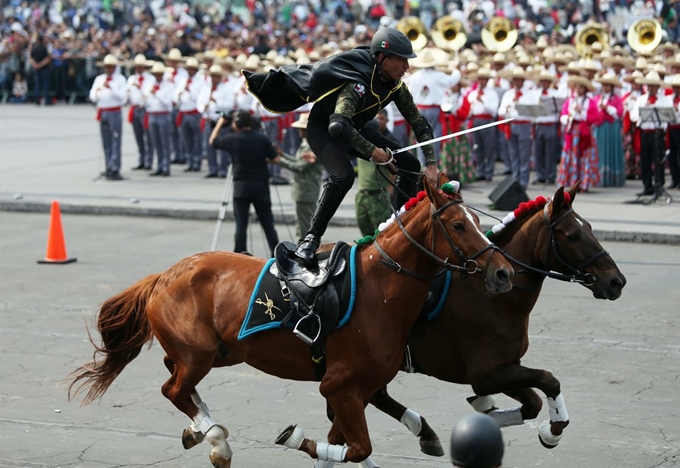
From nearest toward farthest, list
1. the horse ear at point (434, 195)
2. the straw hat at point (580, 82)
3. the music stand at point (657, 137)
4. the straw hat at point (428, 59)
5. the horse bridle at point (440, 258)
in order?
the horse bridle at point (440, 258), the horse ear at point (434, 195), the music stand at point (657, 137), the straw hat at point (580, 82), the straw hat at point (428, 59)

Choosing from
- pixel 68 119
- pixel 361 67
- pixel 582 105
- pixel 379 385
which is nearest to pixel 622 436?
pixel 379 385

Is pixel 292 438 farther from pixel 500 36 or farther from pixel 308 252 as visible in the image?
pixel 500 36

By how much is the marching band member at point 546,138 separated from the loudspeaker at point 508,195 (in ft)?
12.9

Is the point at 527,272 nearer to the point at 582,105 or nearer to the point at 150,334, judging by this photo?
the point at 150,334

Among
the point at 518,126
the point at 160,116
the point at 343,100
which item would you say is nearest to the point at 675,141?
the point at 518,126

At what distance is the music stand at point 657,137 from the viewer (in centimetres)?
1820

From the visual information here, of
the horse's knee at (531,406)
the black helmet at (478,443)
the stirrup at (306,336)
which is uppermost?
the black helmet at (478,443)

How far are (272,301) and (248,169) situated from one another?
23.7 ft

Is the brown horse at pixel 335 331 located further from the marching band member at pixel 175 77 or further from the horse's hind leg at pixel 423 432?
the marching band member at pixel 175 77

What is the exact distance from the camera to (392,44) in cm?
698

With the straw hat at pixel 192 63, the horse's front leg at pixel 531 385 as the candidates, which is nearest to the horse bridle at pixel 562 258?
the horse's front leg at pixel 531 385

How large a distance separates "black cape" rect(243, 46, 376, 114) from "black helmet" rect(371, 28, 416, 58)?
0.15 m

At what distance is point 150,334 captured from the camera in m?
7.71

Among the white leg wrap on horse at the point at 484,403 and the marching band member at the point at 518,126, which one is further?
the marching band member at the point at 518,126
